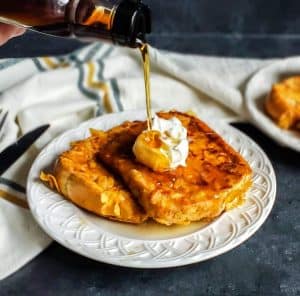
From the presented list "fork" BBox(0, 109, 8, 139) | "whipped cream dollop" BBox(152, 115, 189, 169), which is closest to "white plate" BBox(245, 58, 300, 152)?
"whipped cream dollop" BBox(152, 115, 189, 169)

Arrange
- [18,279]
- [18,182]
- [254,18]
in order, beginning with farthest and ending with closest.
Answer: [254,18]
[18,182]
[18,279]

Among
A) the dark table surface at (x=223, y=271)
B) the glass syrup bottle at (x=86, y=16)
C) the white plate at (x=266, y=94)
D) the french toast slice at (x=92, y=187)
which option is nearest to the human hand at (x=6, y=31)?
the glass syrup bottle at (x=86, y=16)

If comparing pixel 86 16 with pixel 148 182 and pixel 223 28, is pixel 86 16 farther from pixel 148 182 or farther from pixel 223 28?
pixel 223 28

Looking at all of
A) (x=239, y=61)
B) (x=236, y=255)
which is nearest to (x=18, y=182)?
(x=236, y=255)

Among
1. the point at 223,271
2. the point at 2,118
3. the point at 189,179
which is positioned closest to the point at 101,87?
the point at 2,118

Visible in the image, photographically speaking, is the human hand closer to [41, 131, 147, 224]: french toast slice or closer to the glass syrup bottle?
the glass syrup bottle

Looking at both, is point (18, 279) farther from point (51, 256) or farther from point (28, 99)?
point (28, 99)
